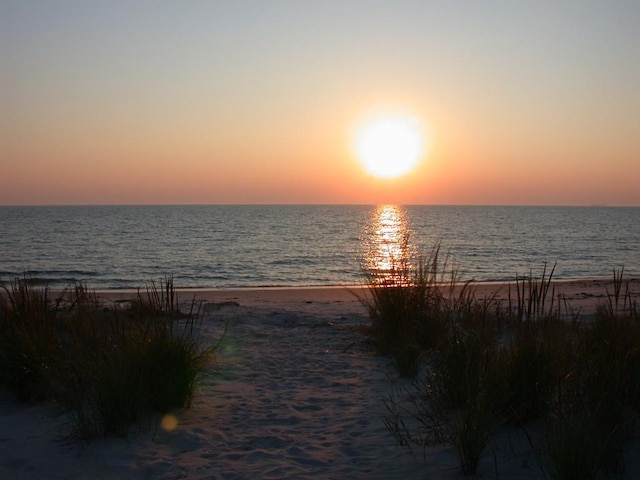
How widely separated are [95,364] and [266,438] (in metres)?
1.69

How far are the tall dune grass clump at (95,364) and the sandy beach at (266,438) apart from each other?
6.3 inches

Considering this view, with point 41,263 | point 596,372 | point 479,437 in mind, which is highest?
point 596,372

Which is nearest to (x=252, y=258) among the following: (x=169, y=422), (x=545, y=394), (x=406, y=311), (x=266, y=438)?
(x=406, y=311)

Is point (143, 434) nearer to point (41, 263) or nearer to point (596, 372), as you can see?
point (596, 372)

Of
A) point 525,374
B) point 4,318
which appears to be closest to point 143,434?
point 4,318

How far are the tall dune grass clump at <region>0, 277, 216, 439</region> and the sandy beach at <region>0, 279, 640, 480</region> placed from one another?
161 millimetres

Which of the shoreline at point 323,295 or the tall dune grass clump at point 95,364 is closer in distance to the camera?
the tall dune grass clump at point 95,364

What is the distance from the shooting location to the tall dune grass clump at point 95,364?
4992mm

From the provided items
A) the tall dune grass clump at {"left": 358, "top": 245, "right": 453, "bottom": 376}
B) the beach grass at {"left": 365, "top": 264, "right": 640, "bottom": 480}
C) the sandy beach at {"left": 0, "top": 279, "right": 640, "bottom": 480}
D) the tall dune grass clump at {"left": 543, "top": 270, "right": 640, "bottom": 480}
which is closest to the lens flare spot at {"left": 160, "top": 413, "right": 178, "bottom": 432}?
Answer: the sandy beach at {"left": 0, "top": 279, "right": 640, "bottom": 480}

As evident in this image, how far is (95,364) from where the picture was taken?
529 centimetres

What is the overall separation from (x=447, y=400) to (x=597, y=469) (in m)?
1.43

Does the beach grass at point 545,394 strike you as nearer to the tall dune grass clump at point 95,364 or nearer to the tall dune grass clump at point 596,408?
the tall dune grass clump at point 596,408

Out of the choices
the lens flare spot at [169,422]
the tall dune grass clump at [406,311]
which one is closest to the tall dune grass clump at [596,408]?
the tall dune grass clump at [406,311]

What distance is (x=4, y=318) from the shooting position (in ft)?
21.1
